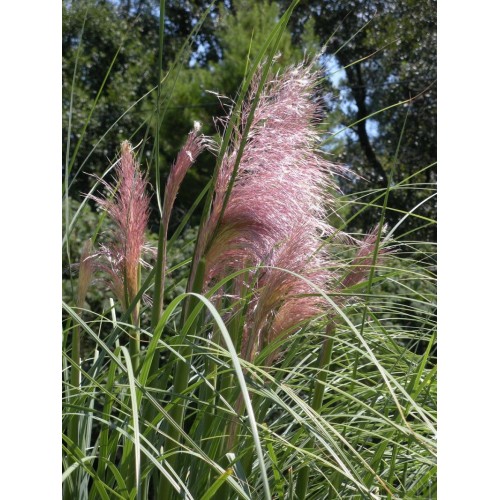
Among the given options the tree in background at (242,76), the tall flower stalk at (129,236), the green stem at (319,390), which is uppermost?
Answer: the tree in background at (242,76)

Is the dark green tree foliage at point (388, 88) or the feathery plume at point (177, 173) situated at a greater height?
the dark green tree foliage at point (388, 88)

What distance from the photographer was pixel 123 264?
49.9 inches

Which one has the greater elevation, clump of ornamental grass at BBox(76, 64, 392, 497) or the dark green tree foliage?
the dark green tree foliage

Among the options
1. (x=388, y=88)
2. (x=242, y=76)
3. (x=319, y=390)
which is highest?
(x=388, y=88)

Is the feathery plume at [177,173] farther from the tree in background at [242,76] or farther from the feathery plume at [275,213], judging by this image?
the tree in background at [242,76]

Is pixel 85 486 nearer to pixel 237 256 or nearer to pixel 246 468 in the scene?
pixel 246 468

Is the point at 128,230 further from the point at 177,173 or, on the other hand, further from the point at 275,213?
the point at 275,213

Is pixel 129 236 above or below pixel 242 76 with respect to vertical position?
below

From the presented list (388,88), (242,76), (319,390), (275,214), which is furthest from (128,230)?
(388,88)

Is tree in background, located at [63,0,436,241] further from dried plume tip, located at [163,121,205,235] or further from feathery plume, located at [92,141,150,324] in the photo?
dried plume tip, located at [163,121,205,235]

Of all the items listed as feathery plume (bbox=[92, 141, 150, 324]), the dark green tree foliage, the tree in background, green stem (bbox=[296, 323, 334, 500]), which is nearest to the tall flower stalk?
feathery plume (bbox=[92, 141, 150, 324])

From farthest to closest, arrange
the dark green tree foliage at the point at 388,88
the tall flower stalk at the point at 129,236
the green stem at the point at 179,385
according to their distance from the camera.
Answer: the dark green tree foliage at the point at 388,88, the tall flower stalk at the point at 129,236, the green stem at the point at 179,385

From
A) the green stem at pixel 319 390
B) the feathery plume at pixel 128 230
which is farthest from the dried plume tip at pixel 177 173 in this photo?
the green stem at pixel 319 390
